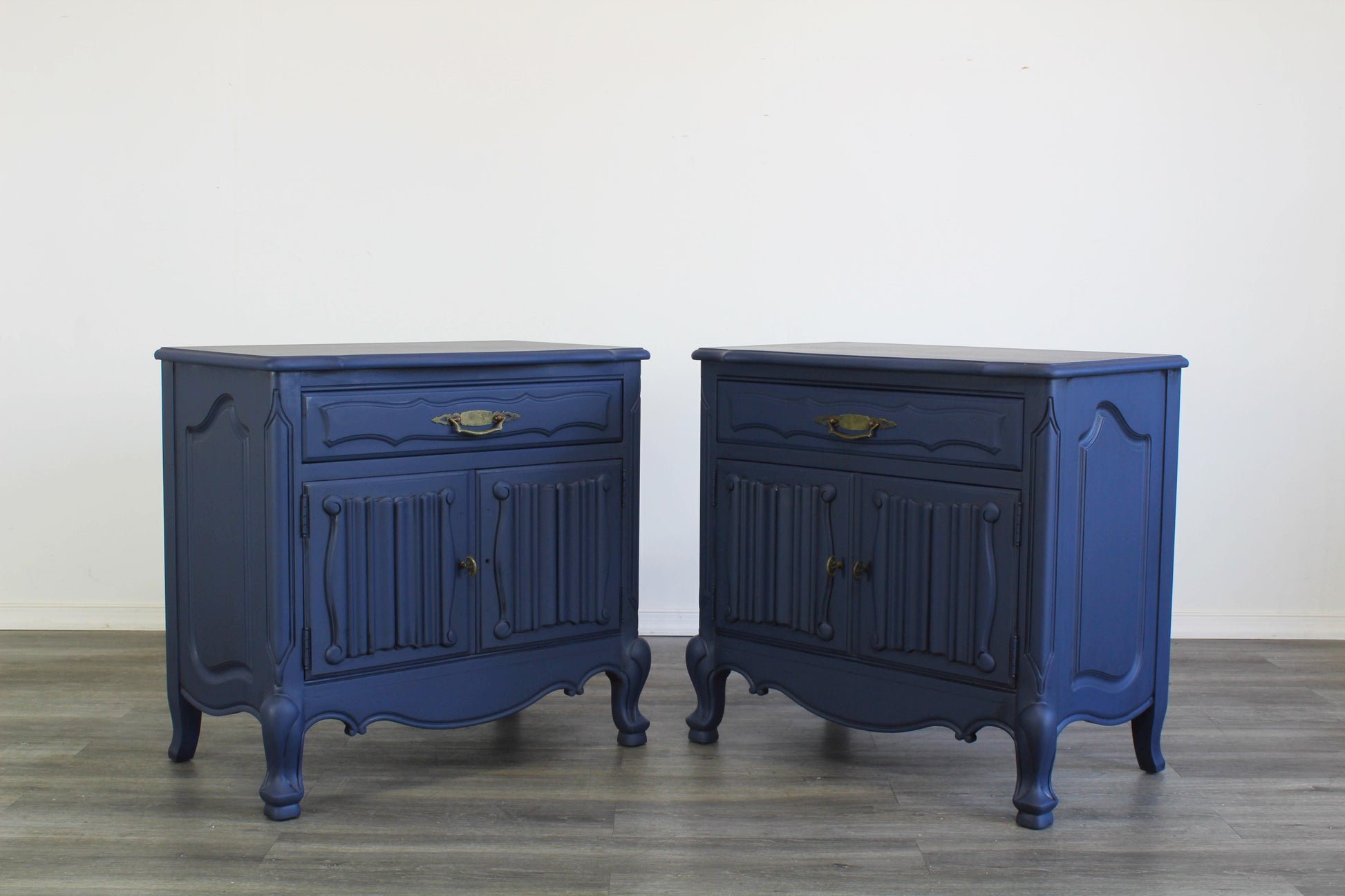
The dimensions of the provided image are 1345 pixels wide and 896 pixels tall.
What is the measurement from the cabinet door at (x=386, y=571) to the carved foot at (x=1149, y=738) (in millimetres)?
1242

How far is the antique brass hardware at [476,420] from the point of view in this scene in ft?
7.21

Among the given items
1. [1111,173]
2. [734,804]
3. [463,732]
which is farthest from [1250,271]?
[463,732]

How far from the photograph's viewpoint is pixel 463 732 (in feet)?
8.39

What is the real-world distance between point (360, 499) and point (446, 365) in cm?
27

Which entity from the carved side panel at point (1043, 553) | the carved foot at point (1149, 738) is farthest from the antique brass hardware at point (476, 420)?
the carved foot at point (1149, 738)

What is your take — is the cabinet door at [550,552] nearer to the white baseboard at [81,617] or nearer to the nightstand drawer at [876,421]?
the nightstand drawer at [876,421]

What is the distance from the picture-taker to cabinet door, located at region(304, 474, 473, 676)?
82.7 inches

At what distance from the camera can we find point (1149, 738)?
90.7 inches

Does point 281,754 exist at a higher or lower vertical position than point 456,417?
lower

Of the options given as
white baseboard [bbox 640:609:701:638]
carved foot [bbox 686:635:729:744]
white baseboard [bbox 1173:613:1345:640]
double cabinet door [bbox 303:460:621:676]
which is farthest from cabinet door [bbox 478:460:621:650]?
white baseboard [bbox 1173:613:1345:640]

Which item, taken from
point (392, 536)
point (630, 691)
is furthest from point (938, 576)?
point (392, 536)

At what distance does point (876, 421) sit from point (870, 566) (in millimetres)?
261

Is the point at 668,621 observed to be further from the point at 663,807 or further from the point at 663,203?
the point at 663,807

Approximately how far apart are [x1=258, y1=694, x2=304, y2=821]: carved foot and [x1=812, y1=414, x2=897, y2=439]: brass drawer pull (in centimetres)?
104
